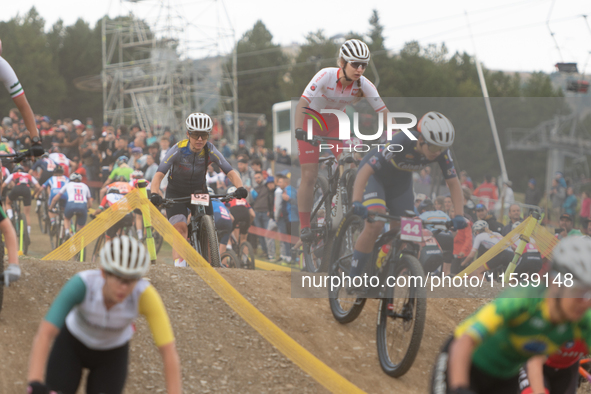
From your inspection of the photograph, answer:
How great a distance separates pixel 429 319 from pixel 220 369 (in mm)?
3064

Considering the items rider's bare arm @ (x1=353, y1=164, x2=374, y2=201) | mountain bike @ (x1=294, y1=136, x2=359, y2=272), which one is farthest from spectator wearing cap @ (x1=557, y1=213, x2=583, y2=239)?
rider's bare arm @ (x1=353, y1=164, x2=374, y2=201)

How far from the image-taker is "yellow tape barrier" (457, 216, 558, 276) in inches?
342

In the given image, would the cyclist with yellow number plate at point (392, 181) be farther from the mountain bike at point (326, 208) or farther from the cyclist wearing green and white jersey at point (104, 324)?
the cyclist wearing green and white jersey at point (104, 324)

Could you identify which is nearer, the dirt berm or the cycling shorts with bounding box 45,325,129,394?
the cycling shorts with bounding box 45,325,129,394

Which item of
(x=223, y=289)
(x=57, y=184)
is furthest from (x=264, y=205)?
(x=223, y=289)

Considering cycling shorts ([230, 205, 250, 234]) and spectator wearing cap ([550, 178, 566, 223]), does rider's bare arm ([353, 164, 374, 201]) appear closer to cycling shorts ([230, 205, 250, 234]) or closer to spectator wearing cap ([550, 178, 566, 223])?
cycling shorts ([230, 205, 250, 234])

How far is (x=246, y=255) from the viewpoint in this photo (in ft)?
38.8

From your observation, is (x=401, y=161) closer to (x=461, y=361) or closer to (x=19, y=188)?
(x=461, y=361)

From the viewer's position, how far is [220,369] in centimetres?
636

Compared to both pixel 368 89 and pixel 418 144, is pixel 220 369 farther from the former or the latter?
pixel 368 89

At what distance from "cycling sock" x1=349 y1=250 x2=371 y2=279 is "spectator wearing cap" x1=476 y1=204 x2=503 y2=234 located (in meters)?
2.57

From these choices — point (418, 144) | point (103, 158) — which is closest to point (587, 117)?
point (103, 158)

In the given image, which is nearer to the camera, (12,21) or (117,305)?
(117,305)

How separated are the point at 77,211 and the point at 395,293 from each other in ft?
27.3
